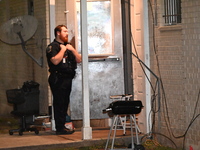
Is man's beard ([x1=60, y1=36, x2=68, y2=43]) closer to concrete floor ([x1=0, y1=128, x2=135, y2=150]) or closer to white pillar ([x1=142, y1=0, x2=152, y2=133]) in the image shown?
white pillar ([x1=142, y1=0, x2=152, y2=133])

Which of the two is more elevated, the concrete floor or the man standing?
the man standing

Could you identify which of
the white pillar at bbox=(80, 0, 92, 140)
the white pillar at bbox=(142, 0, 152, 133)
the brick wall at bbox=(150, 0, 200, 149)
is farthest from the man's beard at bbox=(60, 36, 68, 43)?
the brick wall at bbox=(150, 0, 200, 149)

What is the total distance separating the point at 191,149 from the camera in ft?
28.8

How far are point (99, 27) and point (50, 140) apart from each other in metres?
2.58

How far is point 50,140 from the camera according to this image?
994 centimetres

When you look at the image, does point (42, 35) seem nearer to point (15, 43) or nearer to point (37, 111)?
point (15, 43)

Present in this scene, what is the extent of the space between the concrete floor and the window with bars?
2200 millimetres

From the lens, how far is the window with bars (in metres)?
9.62

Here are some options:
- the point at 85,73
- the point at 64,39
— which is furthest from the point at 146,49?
the point at 64,39

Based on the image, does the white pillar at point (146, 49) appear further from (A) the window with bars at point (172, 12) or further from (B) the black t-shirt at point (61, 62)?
(B) the black t-shirt at point (61, 62)

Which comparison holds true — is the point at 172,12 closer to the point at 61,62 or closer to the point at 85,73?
the point at 85,73

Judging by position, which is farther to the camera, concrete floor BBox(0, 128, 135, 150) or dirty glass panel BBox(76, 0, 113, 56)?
dirty glass panel BBox(76, 0, 113, 56)

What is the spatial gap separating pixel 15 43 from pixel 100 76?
2.09m

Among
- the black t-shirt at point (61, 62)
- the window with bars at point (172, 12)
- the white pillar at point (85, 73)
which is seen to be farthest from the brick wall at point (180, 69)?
the black t-shirt at point (61, 62)
